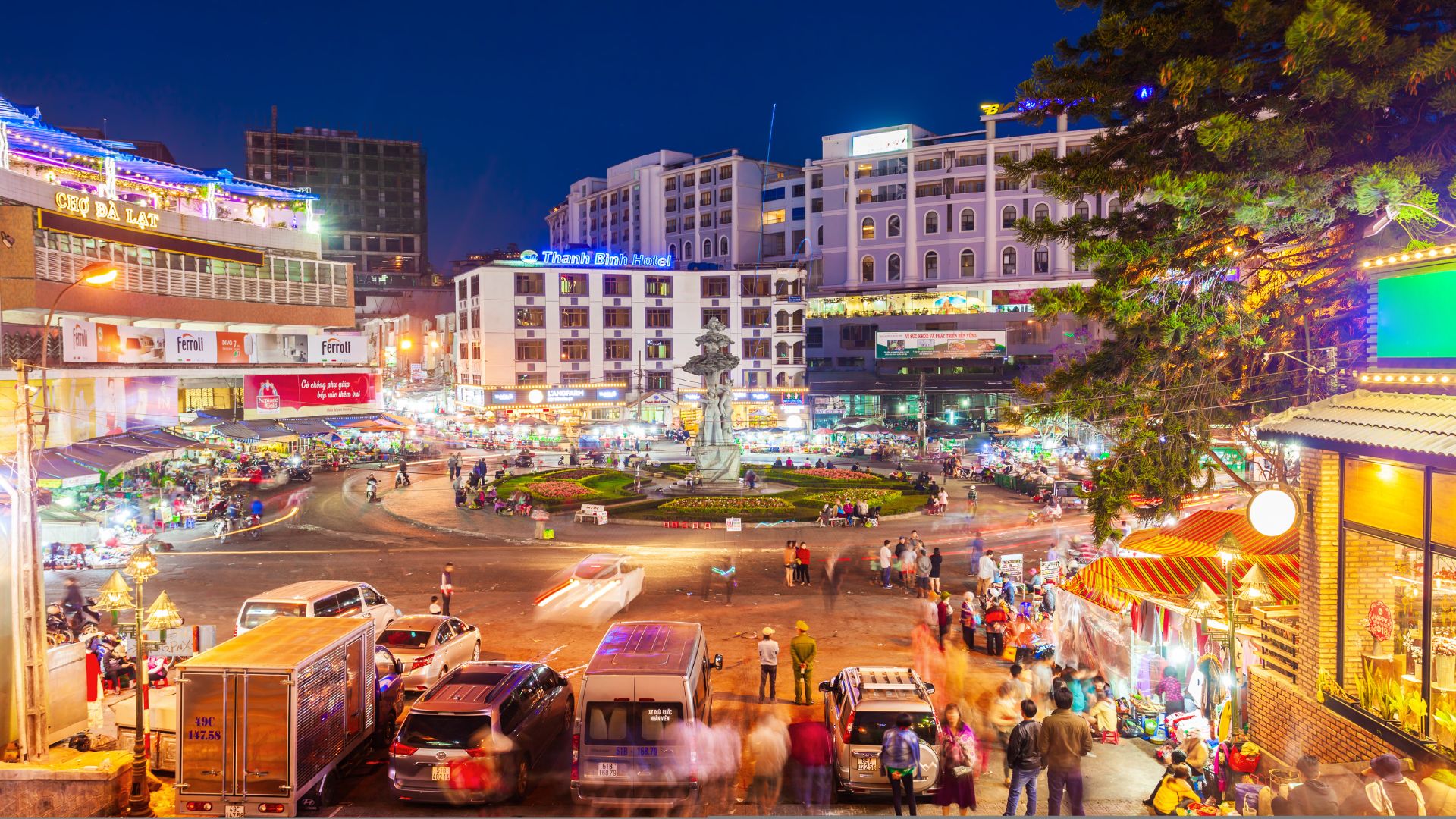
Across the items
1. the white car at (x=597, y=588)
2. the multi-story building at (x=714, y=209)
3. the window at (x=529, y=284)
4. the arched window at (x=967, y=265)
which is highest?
the multi-story building at (x=714, y=209)

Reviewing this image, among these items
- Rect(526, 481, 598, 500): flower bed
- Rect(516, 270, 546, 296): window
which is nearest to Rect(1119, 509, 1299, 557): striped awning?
Rect(526, 481, 598, 500): flower bed

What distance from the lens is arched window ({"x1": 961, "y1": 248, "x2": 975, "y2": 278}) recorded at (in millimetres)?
82500

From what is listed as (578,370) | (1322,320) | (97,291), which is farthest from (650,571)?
(578,370)

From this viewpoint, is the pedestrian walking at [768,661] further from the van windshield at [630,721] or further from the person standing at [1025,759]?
the person standing at [1025,759]

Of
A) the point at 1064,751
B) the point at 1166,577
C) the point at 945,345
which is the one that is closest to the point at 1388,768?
the point at 1064,751

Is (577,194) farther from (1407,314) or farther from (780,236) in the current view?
(1407,314)

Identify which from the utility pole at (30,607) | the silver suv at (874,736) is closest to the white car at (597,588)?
the utility pole at (30,607)

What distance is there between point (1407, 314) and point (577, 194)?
11769 centimetres

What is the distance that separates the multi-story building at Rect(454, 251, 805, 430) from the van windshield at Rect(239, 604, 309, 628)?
51660 mm

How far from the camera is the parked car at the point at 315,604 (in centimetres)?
1628

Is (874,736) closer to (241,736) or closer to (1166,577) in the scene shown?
(1166,577)

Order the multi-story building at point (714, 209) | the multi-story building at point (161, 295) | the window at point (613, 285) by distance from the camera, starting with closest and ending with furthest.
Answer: the multi-story building at point (161, 295) < the window at point (613, 285) < the multi-story building at point (714, 209)

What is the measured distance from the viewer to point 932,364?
3095 inches

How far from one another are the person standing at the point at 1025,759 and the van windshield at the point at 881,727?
100cm
